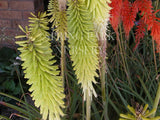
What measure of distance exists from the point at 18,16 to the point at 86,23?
1.57 m

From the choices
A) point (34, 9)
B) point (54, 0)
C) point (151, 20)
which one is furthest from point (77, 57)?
point (34, 9)

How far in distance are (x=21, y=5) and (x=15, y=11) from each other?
0.09 metres

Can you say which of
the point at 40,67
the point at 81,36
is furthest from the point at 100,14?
the point at 40,67

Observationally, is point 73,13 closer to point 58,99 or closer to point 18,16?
point 58,99

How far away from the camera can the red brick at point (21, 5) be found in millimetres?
1760

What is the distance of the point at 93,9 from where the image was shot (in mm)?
478

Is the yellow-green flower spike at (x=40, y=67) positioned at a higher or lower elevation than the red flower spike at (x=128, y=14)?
lower

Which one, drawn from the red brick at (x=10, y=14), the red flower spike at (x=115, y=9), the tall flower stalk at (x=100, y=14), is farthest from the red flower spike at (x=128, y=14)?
the red brick at (x=10, y=14)

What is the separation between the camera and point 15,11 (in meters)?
1.83

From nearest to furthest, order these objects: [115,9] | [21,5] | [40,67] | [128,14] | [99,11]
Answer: [40,67], [99,11], [115,9], [128,14], [21,5]

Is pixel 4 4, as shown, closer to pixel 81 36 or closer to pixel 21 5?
pixel 21 5

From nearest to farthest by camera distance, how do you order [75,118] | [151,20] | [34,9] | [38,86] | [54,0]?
1. [38,86]
2. [54,0]
3. [151,20]
4. [75,118]
5. [34,9]

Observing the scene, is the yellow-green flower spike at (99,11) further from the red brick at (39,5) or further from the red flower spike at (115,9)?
the red brick at (39,5)

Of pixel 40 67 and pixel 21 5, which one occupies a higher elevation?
pixel 21 5
